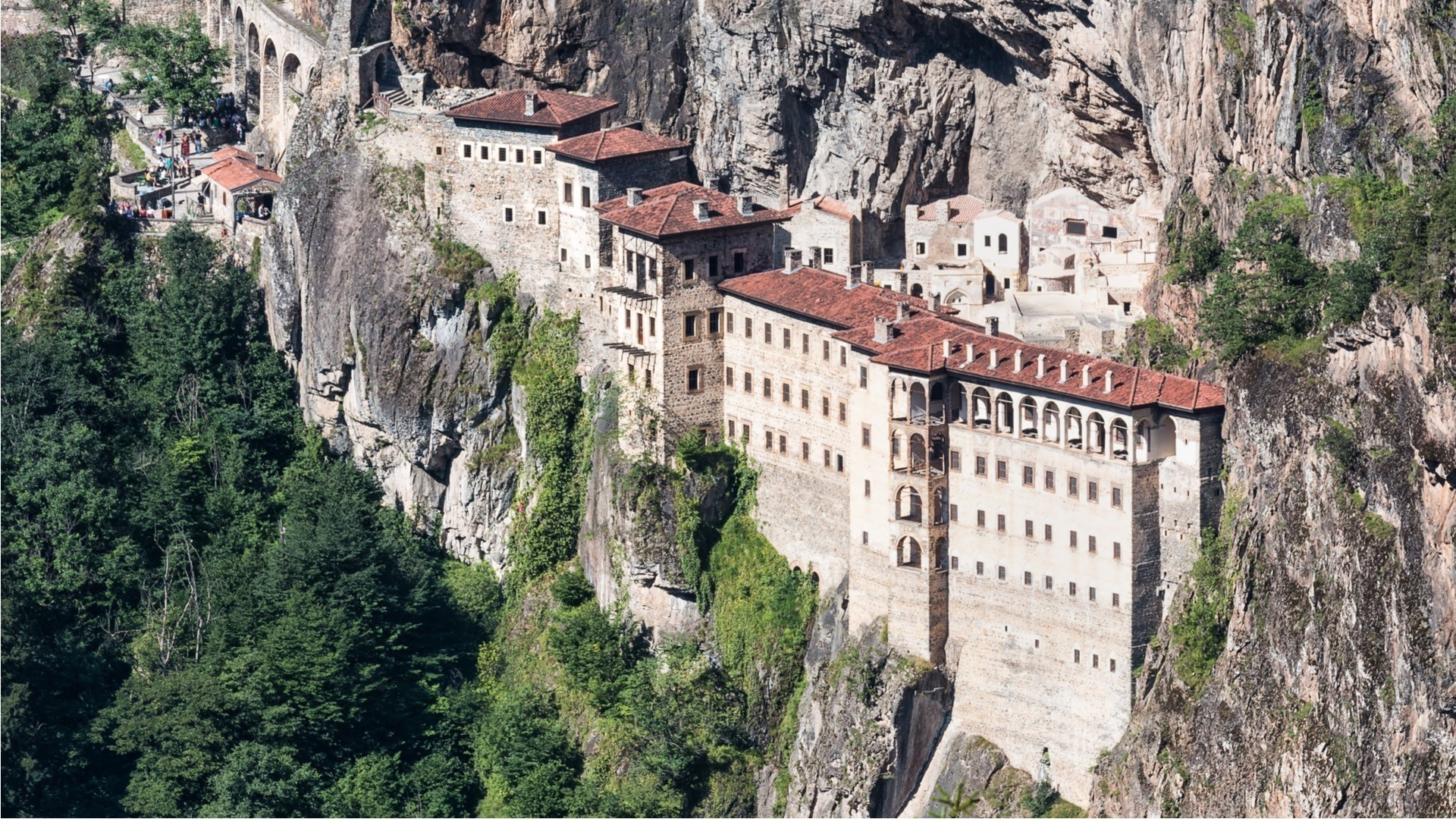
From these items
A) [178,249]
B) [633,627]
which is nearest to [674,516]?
[633,627]

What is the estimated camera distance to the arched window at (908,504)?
10225 centimetres

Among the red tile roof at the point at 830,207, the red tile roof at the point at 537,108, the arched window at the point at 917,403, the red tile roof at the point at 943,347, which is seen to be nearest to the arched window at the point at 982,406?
the red tile roof at the point at 943,347

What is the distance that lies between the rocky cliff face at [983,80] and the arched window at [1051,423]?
8.62m

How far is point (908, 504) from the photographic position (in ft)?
336

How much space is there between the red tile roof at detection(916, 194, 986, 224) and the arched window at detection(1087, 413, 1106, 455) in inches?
726

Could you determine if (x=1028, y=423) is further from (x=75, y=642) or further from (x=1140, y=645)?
(x=75, y=642)

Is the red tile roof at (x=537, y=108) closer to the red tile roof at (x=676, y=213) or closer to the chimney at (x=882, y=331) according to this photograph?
the red tile roof at (x=676, y=213)

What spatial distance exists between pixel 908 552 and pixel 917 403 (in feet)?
15.0

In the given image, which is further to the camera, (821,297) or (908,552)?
(821,297)

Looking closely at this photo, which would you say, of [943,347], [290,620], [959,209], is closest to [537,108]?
[959,209]

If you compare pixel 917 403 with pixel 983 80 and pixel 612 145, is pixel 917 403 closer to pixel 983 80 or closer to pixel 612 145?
pixel 983 80

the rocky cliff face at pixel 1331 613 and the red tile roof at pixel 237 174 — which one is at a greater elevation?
the red tile roof at pixel 237 174

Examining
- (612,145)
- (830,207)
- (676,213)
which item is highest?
(612,145)

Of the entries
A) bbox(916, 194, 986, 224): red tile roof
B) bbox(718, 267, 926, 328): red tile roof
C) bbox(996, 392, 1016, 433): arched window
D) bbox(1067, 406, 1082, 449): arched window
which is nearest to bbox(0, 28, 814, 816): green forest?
bbox(718, 267, 926, 328): red tile roof
